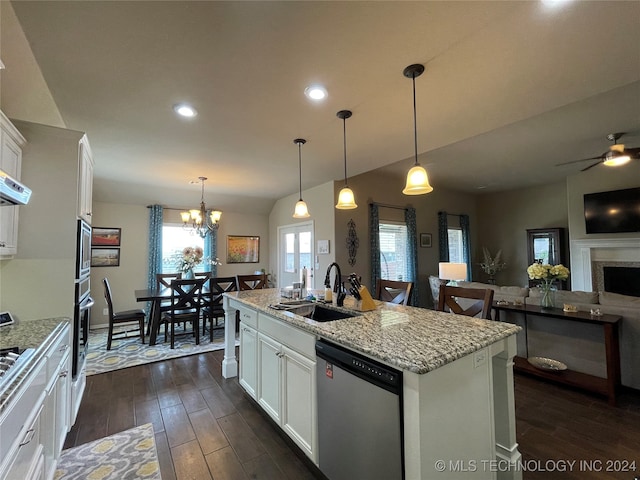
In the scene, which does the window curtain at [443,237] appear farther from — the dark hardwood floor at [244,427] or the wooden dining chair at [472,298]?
the wooden dining chair at [472,298]

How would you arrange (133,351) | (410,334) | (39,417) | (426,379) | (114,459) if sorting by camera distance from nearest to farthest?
(426,379) < (39,417) < (410,334) < (114,459) < (133,351)

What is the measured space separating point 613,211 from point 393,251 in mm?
3797

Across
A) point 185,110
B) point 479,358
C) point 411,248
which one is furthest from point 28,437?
point 411,248

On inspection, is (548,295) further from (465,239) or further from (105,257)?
(105,257)

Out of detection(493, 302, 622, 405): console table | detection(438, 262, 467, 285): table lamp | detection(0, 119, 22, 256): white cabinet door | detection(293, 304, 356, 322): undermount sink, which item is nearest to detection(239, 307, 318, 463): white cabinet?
detection(293, 304, 356, 322): undermount sink

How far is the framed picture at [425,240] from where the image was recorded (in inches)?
248

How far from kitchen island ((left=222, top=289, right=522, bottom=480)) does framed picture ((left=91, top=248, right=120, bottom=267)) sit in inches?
180


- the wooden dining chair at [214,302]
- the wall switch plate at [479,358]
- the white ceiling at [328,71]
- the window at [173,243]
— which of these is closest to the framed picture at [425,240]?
the white ceiling at [328,71]

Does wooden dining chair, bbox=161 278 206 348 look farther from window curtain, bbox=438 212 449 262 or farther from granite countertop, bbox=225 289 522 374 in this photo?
window curtain, bbox=438 212 449 262

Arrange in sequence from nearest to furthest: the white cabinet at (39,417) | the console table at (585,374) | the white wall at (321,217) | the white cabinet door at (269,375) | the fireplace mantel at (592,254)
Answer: the white cabinet at (39,417)
the white cabinet door at (269,375)
the console table at (585,374)
the fireplace mantel at (592,254)
the white wall at (321,217)

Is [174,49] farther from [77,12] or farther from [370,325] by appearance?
[370,325]

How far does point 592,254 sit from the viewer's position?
5.18 m

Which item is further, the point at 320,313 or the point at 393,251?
the point at 393,251

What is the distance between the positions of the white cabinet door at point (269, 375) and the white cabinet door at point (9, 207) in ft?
5.88
